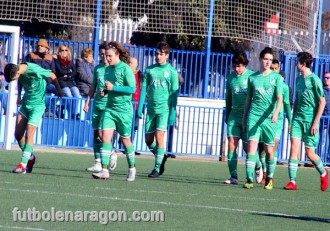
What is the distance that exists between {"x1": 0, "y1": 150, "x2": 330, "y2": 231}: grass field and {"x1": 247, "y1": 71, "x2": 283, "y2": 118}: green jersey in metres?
1.14

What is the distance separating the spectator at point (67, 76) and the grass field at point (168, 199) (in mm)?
4428

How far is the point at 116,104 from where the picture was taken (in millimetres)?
14953

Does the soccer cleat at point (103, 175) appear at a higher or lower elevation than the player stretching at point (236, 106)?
lower

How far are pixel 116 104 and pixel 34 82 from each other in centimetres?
126

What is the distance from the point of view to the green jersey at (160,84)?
16.2 metres

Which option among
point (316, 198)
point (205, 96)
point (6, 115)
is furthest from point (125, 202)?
point (205, 96)

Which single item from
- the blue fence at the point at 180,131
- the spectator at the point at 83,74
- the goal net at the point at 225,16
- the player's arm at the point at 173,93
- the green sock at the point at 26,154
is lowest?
the green sock at the point at 26,154

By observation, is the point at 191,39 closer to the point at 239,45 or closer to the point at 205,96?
the point at 239,45

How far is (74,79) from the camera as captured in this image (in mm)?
22734

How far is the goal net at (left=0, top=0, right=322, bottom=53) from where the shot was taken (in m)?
24.7

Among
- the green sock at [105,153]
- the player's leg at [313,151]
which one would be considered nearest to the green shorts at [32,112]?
the green sock at [105,153]

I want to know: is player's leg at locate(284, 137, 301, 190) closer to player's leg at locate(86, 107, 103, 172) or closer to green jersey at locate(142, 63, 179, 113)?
green jersey at locate(142, 63, 179, 113)

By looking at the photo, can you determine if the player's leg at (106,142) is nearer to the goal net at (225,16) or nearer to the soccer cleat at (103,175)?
the soccer cleat at (103,175)

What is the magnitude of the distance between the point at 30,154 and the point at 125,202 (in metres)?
3.84
